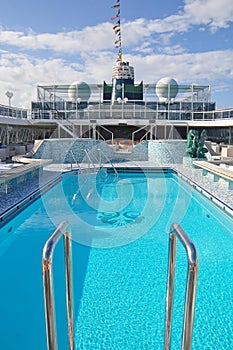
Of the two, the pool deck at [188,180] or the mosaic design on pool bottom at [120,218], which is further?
the pool deck at [188,180]

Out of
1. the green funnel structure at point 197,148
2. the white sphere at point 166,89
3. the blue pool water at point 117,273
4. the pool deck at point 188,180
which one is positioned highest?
the white sphere at point 166,89

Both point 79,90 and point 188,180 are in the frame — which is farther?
point 79,90

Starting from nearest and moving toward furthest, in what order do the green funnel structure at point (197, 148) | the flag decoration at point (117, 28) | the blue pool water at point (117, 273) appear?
the blue pool water at point (117, 273) → the green funnel structure at point (197, 148) → the flag decoration at point (117, 28)

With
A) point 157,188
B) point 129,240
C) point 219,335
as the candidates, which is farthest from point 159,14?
point 219,335

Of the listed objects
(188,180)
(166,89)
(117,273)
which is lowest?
(117,273)

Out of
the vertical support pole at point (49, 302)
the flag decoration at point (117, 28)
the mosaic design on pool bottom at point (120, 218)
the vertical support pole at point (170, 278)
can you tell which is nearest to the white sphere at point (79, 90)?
the flag decoration at point (117, 28)

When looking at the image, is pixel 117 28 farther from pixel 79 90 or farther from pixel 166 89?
A: pixel 166 89

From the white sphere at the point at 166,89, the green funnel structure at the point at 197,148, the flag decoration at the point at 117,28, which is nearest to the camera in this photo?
the green funnel structure at the point at 197,148

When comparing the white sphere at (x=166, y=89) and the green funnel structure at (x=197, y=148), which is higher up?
the white sphere at (x=166, y=89)

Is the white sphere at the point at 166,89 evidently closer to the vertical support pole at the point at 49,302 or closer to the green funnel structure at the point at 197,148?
the green funnel structure at the point at 197,148

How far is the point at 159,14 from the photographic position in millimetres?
12008

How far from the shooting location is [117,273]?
3.48 meters

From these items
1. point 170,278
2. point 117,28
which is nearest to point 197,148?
point 170,278

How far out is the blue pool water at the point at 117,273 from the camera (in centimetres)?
245
